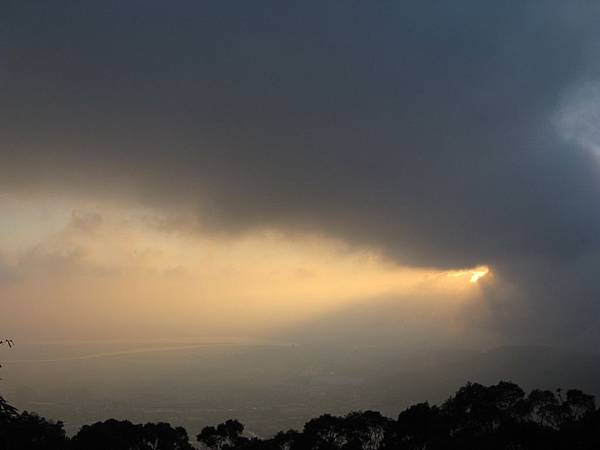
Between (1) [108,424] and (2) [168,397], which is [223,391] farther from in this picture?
(1) [108,424]

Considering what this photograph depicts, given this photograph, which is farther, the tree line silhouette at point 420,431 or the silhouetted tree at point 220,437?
the silhouetted tree at point 220,437

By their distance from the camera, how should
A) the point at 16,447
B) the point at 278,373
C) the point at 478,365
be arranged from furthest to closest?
the point at 278,373, the point at 478,365, the point at 16,447

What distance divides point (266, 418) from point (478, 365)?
107 meters

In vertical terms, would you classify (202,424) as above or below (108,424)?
below

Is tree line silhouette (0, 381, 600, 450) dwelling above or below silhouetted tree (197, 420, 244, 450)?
above

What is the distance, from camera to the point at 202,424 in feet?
335

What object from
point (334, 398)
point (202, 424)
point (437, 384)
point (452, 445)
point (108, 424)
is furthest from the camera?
point (437, 384)

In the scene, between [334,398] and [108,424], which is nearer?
[108,424]

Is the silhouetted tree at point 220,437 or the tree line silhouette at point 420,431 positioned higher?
the tree line silhouette at point 420,431

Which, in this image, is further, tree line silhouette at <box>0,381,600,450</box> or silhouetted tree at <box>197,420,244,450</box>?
silhouetted tree at <box>197,420,244,450</box>

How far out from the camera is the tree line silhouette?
33906mm

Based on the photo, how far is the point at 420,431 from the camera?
38.5 metres

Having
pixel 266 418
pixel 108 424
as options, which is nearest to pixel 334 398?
pixel 266 418

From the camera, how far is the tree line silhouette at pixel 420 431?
33.9m
